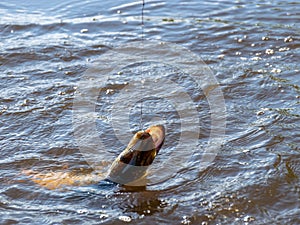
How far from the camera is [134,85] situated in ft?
18.7

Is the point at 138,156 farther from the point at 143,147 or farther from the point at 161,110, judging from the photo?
the point at 161,110

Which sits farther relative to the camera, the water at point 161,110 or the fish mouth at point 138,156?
the water at point 161,110

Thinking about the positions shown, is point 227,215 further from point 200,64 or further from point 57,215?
point 200,64

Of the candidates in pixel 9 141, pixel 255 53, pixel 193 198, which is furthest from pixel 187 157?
pixel 255 53

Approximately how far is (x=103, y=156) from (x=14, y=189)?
79 cm

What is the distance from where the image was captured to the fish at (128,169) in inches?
155

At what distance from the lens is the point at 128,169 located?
4.06 metres

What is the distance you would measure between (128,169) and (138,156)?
15 centimetres

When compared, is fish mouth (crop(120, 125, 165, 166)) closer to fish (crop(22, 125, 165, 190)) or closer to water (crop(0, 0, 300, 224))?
fish (crop(22, 125, 165, 190))

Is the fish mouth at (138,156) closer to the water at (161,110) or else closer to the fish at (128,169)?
the fish at (128,169)

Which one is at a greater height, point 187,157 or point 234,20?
point 234,20

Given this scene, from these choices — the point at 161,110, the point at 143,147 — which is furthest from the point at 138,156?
the point at 161,110

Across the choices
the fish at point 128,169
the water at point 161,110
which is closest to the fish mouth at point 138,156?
the fish at point 128,169

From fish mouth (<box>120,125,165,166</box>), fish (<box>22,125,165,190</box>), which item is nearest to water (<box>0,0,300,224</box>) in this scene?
fish (<box>22,125,165,190</box>)
